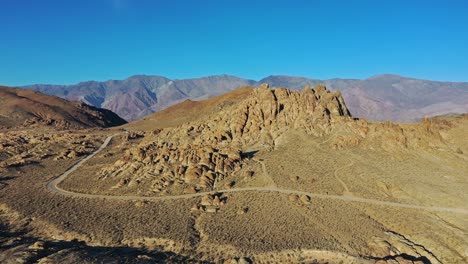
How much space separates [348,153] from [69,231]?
57.5 meters

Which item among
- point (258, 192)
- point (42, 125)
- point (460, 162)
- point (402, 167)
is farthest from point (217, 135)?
point (42, 125)

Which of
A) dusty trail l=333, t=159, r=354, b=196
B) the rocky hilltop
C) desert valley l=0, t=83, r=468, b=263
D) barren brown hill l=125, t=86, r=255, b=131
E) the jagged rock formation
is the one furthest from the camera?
barren brown hill l=125, t=86, r=255, b=131

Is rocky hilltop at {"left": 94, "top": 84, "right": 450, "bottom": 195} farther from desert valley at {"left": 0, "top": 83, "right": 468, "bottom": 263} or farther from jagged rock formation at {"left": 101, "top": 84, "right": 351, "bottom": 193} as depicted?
desert valley at {"left": 0, "top": 83, "right": 468, "bottom": 263}

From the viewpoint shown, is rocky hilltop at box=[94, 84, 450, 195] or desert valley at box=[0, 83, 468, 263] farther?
rocky hilltop at box=[94, 84, 450, 195]

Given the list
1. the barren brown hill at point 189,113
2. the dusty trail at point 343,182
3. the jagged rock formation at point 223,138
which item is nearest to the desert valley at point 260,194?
the dusty trail at point 343,182

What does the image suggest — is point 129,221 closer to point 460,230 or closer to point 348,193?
point 348,193

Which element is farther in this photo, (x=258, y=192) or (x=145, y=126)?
(x=145, y=126)

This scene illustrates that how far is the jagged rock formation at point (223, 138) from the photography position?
67812mm

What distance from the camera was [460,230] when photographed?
47719 millimetres

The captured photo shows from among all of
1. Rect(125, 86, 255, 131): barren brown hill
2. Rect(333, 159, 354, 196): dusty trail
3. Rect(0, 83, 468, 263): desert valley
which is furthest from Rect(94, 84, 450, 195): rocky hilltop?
Rect(125, 86, 255, 131): barren brown hill

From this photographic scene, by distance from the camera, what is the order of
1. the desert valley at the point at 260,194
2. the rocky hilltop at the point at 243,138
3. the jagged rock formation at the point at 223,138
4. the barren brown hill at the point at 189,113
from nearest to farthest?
1. the desert valley at the point at 260,194
2. the rocky hilltop at the point at 243,138
3. the jagged rock formation at the point at 223,138
4. the barren brown hill at the point at 189,113

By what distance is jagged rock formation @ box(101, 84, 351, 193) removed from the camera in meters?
67.8

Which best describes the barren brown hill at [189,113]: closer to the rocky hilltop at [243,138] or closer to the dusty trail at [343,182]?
the rocky hilltop at [243,138]

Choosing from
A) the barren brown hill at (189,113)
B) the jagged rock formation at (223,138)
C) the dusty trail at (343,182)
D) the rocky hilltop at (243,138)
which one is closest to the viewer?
the dusty trail at (343,182)
